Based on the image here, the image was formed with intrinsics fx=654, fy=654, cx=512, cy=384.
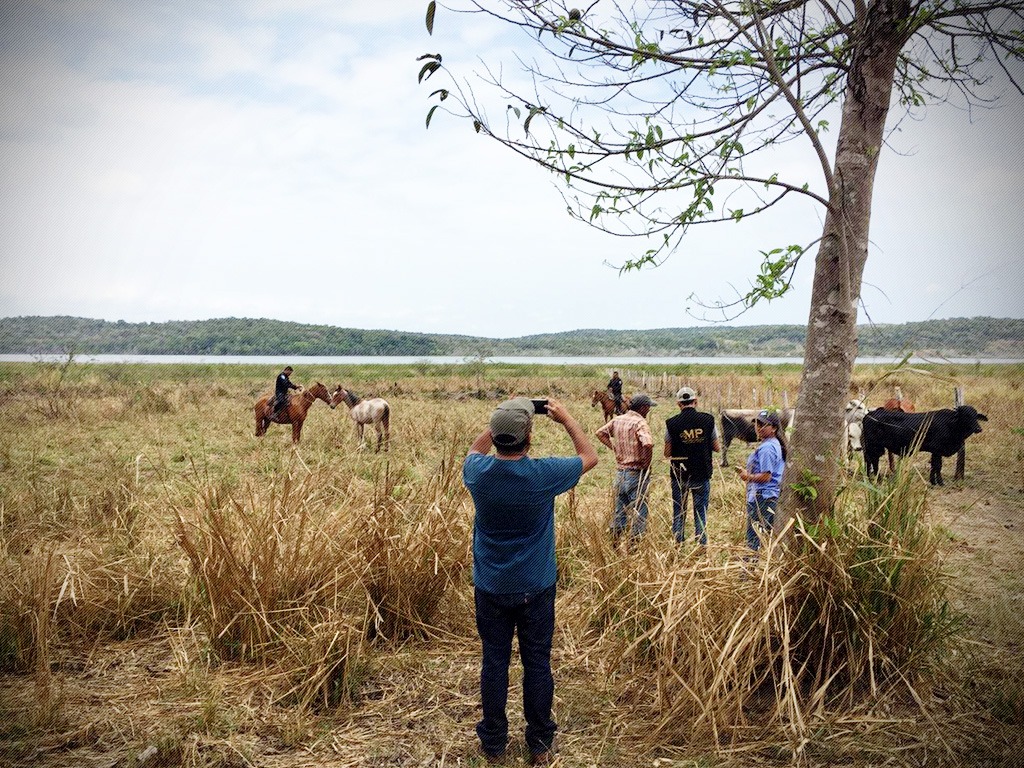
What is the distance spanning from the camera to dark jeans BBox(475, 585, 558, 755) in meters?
3.50

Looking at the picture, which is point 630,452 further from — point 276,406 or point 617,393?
point 617,393

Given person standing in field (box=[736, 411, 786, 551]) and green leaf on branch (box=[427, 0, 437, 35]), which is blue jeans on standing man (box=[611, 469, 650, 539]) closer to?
person standing in field (box=[736, 411, 786, 551])

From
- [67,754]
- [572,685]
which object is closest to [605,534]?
[572,685]

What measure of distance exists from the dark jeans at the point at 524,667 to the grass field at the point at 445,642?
6.5 inches

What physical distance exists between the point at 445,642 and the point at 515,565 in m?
1.83

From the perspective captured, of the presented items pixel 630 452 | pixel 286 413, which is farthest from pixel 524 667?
pixel 286 413

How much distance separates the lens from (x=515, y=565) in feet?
11.2

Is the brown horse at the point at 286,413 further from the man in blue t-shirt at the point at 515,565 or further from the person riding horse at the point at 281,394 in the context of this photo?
the man in blue t-shirt at the point at 515,565

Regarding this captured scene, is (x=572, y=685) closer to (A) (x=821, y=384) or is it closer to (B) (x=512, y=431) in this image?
(B) (x=512, y=431)

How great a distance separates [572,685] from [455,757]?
104 centimetres

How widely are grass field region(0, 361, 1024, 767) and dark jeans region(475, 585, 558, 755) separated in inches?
6.5

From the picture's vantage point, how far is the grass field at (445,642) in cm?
357

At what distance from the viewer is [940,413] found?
12055 millimetres

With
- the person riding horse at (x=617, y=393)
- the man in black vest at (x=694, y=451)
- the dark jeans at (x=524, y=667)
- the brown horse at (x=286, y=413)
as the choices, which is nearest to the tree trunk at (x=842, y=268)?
the dark jeans at (x=524, y=667)
